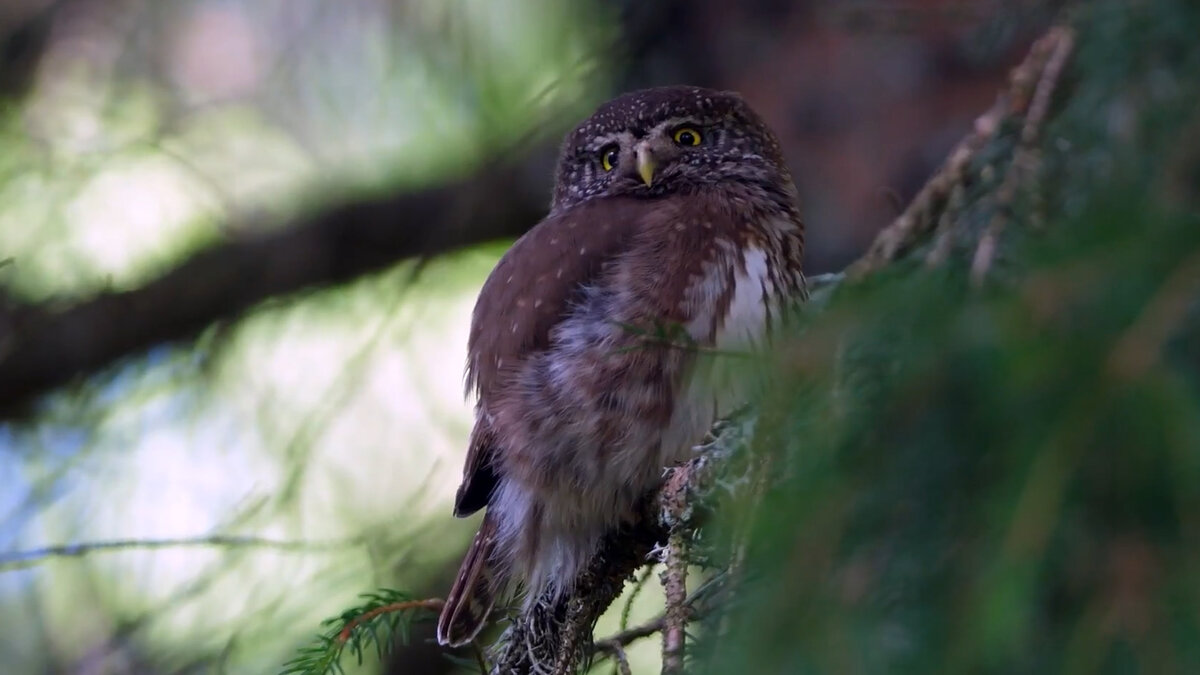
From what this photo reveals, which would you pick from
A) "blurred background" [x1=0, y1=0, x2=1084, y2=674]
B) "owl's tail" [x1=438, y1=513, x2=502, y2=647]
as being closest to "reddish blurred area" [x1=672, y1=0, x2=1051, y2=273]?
"blurred background" [x1=0, y1=0, x2=1084, y2=674]

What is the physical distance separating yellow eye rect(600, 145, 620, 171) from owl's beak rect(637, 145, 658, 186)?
0.14 meters

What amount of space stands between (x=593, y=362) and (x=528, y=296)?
287 mm

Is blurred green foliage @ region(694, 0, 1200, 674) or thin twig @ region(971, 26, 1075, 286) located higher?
thin twig @ region(971, 26, 1075, 286)

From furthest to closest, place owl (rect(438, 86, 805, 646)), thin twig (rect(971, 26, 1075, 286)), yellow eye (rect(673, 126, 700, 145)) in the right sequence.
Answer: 1. yellow eye (rect(673, 126, 700, 145))
2. owl (rect(438, 86, 805, 646))
3. thin twig (rect(971, 26, 1075, 286))

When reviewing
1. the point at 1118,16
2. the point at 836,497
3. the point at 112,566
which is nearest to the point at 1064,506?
the point at 836,497

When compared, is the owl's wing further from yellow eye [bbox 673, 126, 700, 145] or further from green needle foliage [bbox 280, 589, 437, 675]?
green needle foliage [bbox 280, 589, 437, 675]

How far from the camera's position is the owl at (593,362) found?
2812 millimetres

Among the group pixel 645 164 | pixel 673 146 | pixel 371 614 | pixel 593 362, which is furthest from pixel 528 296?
pixel 371 614

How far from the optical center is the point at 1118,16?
1291mm

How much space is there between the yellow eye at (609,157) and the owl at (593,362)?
0.20m

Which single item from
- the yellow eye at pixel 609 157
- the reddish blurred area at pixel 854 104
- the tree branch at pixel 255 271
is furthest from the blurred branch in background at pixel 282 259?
the yellow eye at pixel 609 157

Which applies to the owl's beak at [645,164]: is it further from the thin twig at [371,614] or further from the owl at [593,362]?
the thin twig at [371,614]

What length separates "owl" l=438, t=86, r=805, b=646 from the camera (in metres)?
2.81

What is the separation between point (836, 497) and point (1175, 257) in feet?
1.14
